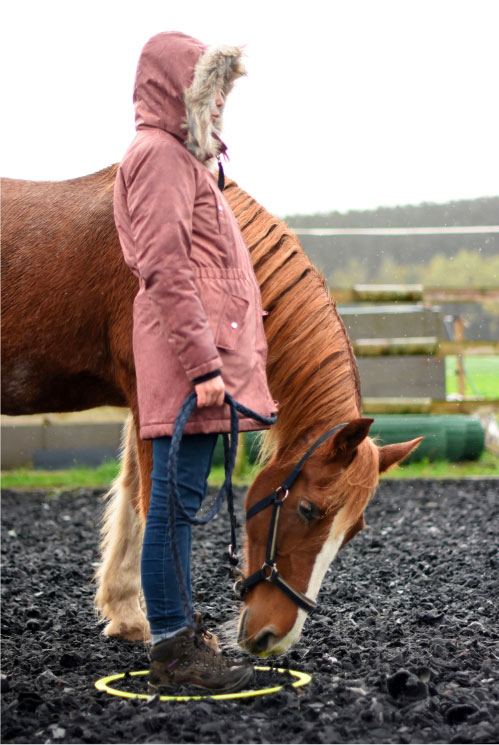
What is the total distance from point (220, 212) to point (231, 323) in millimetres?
327

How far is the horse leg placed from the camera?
3107 mm

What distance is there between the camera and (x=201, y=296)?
2.20m

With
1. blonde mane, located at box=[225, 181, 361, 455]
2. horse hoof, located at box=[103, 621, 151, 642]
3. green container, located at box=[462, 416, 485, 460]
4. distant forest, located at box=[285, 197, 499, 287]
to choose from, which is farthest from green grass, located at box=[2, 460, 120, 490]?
blonde mane, located at box=[225, 181, 361, 455]

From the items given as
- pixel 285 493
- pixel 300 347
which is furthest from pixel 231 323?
pixel 285 493

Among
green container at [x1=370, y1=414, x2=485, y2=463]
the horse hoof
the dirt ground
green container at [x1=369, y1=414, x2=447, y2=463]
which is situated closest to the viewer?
the dirt ground

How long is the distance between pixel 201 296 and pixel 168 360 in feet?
0.64

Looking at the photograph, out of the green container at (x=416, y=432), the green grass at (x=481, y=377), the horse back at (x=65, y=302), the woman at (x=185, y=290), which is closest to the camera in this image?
the woman at (x=185, y=290)

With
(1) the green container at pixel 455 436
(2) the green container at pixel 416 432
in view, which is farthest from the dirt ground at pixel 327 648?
(1) the green container at pixel 455 436

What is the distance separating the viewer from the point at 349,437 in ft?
7.80

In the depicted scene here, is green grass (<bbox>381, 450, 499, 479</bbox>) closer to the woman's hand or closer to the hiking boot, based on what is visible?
the hiking boot

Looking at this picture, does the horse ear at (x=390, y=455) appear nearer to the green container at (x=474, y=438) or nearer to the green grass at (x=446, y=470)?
the green grass at (x=446, y=470)

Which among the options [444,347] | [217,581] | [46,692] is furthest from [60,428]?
[46,692]

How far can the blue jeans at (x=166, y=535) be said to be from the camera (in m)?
2.23

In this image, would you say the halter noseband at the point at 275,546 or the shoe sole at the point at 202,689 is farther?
the halter noseband at the point at 275,546
